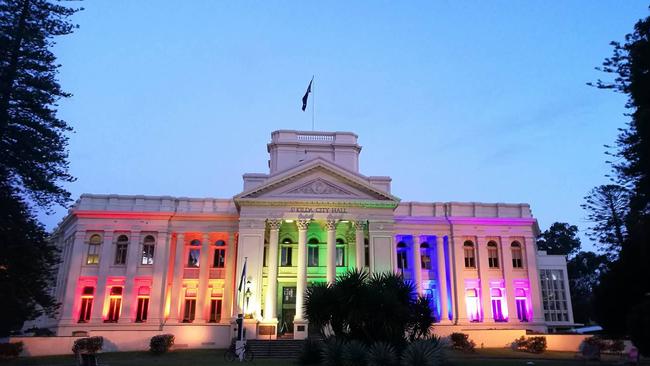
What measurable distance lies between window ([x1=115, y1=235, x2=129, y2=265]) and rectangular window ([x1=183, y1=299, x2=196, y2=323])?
20.2 ft

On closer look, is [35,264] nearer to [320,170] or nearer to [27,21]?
[27,21]

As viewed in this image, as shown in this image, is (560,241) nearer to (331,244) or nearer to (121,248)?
(331,244)

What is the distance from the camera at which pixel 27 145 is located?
77.9 feet

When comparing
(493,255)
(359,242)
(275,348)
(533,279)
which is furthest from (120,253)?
(533,279)

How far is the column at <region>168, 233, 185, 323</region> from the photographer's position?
126 feet

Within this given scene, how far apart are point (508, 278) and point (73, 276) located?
114ft

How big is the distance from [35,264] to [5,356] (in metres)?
7.59

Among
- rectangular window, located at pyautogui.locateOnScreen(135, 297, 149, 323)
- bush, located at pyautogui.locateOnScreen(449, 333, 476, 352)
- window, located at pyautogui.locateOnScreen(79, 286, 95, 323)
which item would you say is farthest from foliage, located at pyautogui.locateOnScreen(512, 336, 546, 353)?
window, located at pyautogui.locateOnScreen(79, 286, 95, 323)

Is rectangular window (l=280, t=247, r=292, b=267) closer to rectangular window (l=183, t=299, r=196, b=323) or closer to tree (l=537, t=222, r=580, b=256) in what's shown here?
rectangular window (l=183, t=299, r=196, b=323)

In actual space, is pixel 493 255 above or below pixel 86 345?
above

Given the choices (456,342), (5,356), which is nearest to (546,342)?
(456,342)

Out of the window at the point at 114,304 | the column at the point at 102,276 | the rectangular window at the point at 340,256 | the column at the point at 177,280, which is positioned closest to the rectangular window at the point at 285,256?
the rectangular window at the point at 340,256

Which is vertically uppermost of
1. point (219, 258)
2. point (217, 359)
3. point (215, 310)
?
point (219, 258)

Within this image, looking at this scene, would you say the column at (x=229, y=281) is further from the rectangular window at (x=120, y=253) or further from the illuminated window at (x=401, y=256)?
the illuminated window at (x=401, y=256)
